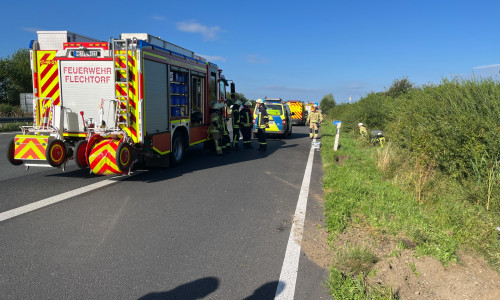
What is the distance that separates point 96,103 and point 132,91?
94 centimetres

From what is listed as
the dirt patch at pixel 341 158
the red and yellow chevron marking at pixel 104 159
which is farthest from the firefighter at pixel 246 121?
the red and yellow chevron marking at pixel 104 159

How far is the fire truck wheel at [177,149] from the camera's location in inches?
375

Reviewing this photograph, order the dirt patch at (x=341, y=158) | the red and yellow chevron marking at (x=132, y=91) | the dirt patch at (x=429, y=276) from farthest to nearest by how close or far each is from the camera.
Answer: the dirt patch at (x=341, y=158) < the red and yellow chevron marking at (x=132, y=91) < the dirt patch at (x=429, y=276)

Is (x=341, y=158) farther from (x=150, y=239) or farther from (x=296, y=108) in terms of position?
(x=296, y=108)

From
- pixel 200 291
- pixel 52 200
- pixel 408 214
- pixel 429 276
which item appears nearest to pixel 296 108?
pixel 408 214

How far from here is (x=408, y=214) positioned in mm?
5320

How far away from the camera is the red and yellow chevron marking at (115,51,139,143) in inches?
298

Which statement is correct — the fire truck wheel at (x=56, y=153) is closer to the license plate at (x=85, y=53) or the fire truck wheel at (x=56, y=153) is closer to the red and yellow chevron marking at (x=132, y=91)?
the red and yellow chevron marking at (x=132, y=91)

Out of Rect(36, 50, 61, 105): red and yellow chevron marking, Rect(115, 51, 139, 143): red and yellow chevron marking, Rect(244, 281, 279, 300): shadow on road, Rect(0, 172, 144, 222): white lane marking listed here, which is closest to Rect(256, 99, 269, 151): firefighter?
Rect(115, 51, 139, 143): red and yellow chevron marking

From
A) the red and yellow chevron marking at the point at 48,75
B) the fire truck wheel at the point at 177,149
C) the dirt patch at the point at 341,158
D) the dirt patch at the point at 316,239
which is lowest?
the dirt patch at the point at 316,239

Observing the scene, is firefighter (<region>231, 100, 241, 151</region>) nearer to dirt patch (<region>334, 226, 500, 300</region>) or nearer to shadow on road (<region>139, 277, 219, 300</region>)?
dirt patch (<region>334, 226, 500, 300</region>)

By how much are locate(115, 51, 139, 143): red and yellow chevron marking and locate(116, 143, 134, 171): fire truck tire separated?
424mm

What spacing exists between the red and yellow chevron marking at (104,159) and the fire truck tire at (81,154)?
0.90ft


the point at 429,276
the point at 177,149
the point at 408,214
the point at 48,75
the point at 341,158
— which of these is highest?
the point at 48,75
